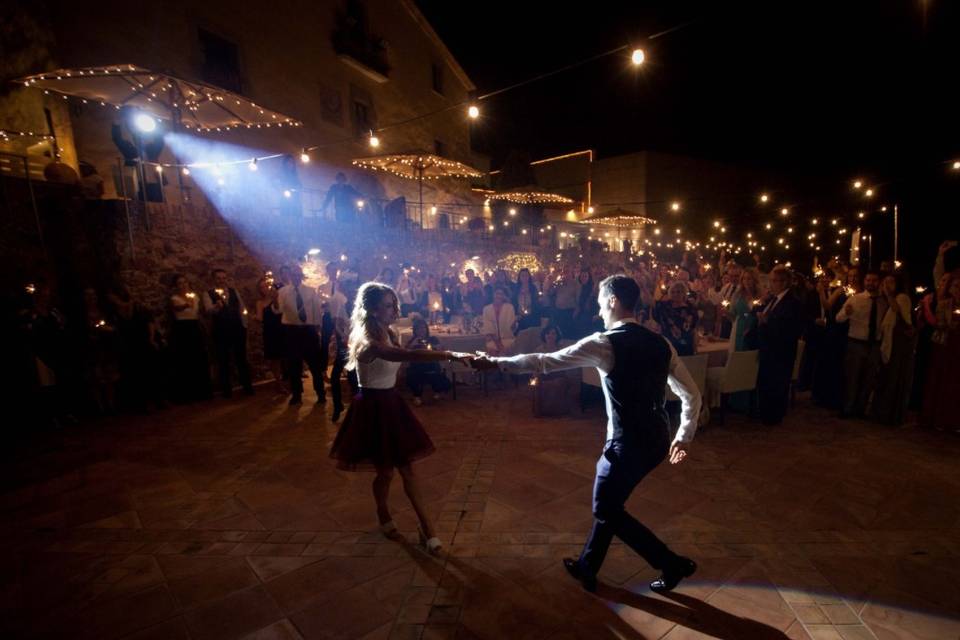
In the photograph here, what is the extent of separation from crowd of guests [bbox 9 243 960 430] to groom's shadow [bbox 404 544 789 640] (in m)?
3.07

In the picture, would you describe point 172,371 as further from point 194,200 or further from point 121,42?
point 121,42

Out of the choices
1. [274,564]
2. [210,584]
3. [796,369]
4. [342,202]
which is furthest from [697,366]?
[342,202]

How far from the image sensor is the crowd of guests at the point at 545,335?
16.1 ft

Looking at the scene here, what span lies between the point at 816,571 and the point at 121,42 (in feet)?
42.0

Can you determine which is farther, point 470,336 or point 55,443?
point 470,336

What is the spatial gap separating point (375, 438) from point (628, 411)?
1664mm

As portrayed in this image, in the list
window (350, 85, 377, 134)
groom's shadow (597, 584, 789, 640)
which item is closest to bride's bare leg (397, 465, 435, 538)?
groom's shadow (597, 584, 789, 640)

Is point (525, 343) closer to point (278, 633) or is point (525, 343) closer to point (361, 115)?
point (278, 633)

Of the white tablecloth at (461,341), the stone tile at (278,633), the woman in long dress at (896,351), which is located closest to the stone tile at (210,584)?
the stone tile at (278,633)

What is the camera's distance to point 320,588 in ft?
8.46

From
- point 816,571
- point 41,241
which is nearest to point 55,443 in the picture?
point 41,241

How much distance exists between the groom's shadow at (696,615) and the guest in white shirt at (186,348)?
6611 millimetres

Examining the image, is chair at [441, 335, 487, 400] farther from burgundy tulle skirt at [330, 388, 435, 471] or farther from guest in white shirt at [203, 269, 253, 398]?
burgundy tulle skirt at [330, 388, 435, 471]

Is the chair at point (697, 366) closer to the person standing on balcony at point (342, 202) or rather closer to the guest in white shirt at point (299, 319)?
the guest in white shirt at point (299, 319)
